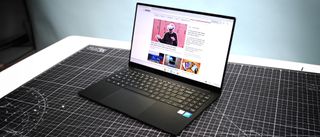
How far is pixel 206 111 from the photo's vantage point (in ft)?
3.49

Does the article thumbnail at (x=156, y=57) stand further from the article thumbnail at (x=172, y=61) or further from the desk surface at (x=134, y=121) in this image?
the desk surface at (x=134, y=121)

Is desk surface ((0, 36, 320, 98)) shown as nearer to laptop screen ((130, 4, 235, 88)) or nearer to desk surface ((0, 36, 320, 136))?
desk surface ((0, 36, 320, 136))

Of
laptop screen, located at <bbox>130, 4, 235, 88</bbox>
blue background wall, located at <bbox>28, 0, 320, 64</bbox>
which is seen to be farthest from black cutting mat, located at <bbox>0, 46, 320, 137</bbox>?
blue background wall, located at <bbox>28, 0, 320, 64</bbox>

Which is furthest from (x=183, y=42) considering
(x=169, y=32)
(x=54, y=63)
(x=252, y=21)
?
(x=252, y=21)

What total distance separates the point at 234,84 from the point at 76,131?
1.83 ft

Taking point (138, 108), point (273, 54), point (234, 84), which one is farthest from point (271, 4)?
point (138, 108)

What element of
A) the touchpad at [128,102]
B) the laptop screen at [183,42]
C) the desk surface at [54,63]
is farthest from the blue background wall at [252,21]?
the touchpad at [128,102]

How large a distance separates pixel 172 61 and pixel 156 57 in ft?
0.22

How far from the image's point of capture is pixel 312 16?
1878 mm

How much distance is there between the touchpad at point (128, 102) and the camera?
1062 millimetres

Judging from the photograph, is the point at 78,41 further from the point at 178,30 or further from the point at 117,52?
the point at 178,30

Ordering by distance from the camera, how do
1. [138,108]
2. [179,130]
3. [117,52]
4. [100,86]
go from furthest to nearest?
[117,52] < [100,86] < [138,108] < [179,130]

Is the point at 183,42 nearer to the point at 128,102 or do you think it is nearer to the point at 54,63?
the point at 128,102

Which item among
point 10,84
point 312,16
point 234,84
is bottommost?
point 10,84
